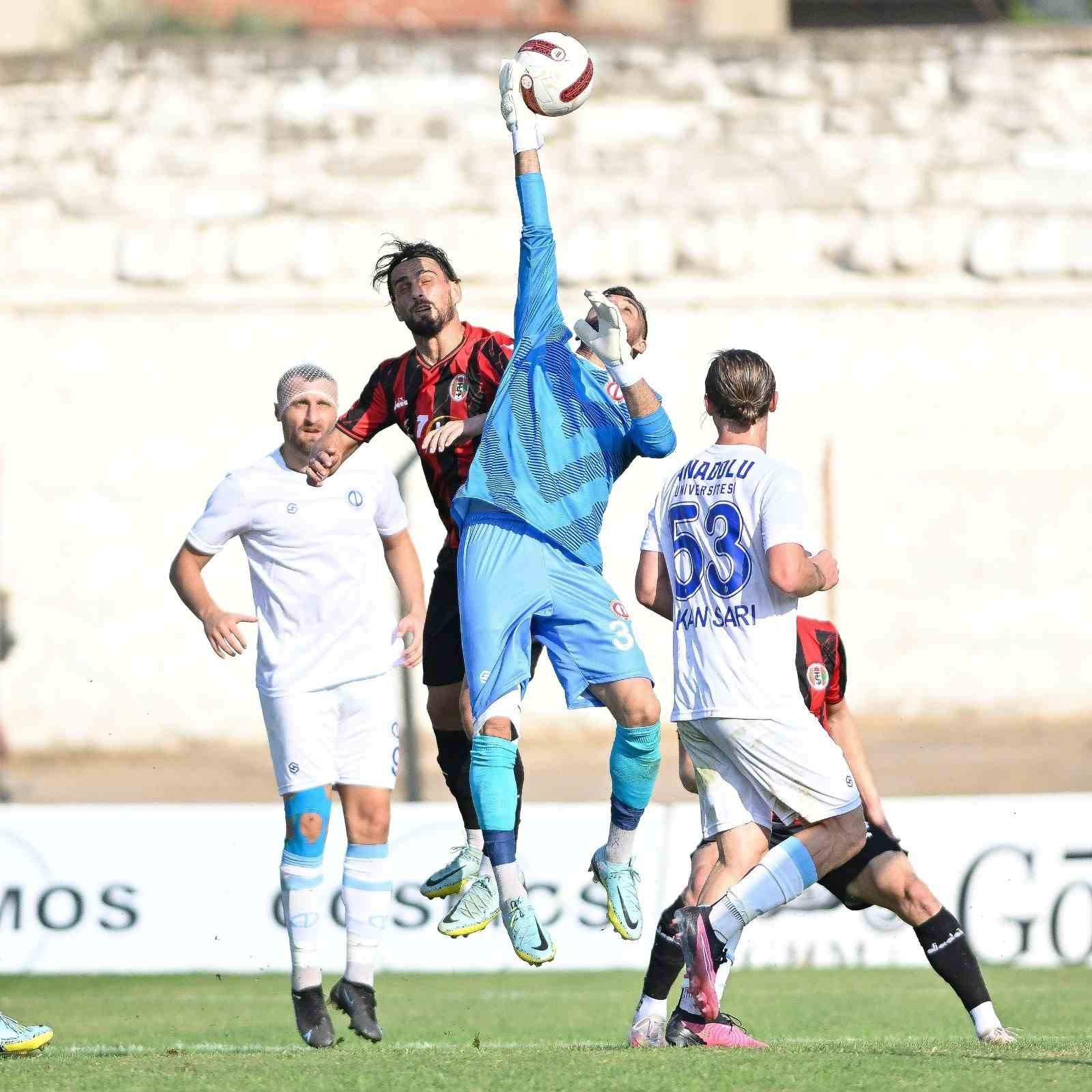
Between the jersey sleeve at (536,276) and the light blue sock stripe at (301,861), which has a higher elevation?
the jersey sleeve at (536,276)

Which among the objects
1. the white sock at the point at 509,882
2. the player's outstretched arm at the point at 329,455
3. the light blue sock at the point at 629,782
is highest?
the player's outstretched arm at the point at 329,455

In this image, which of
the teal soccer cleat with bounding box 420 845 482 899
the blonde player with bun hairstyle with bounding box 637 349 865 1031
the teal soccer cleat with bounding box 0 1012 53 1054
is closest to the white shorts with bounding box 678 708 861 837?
the blonde player with bun hairstyle with bounding box 637 349 865 1031

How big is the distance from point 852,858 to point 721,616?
1.12 meters

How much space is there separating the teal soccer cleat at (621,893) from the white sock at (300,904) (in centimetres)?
123

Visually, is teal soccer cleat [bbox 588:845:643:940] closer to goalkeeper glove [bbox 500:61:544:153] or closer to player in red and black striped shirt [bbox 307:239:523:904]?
player in red and black striped shirt [bbox 307:239:523:904]

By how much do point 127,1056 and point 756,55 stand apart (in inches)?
578

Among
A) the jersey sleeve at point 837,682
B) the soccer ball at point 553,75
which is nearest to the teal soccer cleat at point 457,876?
the jersey sleeve at point 837,682

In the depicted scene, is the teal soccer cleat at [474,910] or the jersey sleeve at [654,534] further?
the teal soccer cleat at [474,910]

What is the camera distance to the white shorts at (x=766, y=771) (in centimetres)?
660

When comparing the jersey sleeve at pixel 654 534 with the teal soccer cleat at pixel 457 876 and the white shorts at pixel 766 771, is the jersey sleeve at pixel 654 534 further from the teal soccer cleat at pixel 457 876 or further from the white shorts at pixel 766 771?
the teal soccer cleat at pixel 457 876

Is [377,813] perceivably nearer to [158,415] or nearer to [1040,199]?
[158,415]

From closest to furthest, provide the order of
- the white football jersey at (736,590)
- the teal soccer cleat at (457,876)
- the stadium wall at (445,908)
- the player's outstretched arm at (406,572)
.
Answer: the white football jersey at (736,590) < the teal soccer cleat at (457,876) < the player's outstretched arm at (406,572) < the stadium wall at (445,908)

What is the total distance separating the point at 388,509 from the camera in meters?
8.20

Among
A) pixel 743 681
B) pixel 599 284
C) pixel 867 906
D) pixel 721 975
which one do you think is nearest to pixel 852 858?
pixel 867 906
